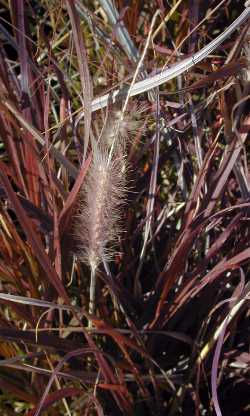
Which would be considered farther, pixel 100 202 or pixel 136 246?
pixel 136 246

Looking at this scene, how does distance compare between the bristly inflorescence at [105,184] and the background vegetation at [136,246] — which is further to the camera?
the background vegetation at [136,246]

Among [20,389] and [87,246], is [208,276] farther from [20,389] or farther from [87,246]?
[20,389]

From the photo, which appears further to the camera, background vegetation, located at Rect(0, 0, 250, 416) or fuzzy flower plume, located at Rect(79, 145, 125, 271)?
background vegetation, located at Rect(0, 0, 250, 416)

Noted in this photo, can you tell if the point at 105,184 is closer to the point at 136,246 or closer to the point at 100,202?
the point at 100,202

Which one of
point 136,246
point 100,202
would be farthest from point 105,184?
point 136,246

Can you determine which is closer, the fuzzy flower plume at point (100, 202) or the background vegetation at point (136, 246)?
the fuzzy flower plume at point (100, 202)

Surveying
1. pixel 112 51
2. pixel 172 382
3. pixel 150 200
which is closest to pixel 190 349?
pixel 172 382

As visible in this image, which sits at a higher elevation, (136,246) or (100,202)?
(100,202)

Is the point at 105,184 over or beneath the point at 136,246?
over
